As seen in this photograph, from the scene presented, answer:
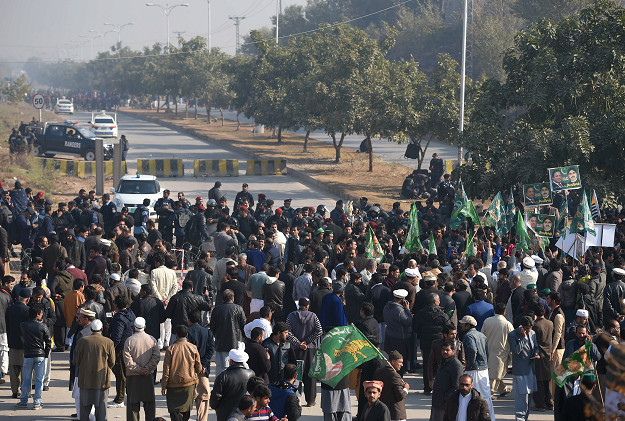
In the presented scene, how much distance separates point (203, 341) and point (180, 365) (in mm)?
706

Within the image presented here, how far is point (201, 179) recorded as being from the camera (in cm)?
3259

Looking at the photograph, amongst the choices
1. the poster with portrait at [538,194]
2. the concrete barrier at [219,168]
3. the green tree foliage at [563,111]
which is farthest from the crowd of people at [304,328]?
the concrete barrier at [219,168]

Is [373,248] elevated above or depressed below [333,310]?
above

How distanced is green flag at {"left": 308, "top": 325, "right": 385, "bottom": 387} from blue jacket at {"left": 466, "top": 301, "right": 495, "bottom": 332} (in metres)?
2.98

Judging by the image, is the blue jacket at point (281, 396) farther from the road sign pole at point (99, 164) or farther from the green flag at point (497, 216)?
the road sign pole at point (99, 164)

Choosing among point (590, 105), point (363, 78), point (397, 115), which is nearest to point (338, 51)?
point (363, 78)

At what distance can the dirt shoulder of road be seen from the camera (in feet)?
95.2

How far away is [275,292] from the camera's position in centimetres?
1116

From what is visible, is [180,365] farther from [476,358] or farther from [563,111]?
[563,111]

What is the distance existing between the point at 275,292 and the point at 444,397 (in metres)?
3.63

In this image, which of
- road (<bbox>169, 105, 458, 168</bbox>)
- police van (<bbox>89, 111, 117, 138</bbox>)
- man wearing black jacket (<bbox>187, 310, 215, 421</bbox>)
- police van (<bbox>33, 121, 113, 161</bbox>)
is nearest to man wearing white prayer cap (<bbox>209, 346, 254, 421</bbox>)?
man wearing black jacket (<bbox>187, 310, 215, 421</bbox>)

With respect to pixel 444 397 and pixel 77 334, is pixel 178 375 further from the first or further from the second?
pixel 444 397

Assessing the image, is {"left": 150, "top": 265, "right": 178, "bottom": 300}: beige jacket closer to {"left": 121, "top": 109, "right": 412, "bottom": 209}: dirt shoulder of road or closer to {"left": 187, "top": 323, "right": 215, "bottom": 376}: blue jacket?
{"left": 187, "top": 323, "right": 215, "bottom": 376}: blue jacket

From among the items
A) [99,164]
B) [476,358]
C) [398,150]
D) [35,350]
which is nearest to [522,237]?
[476,358]
